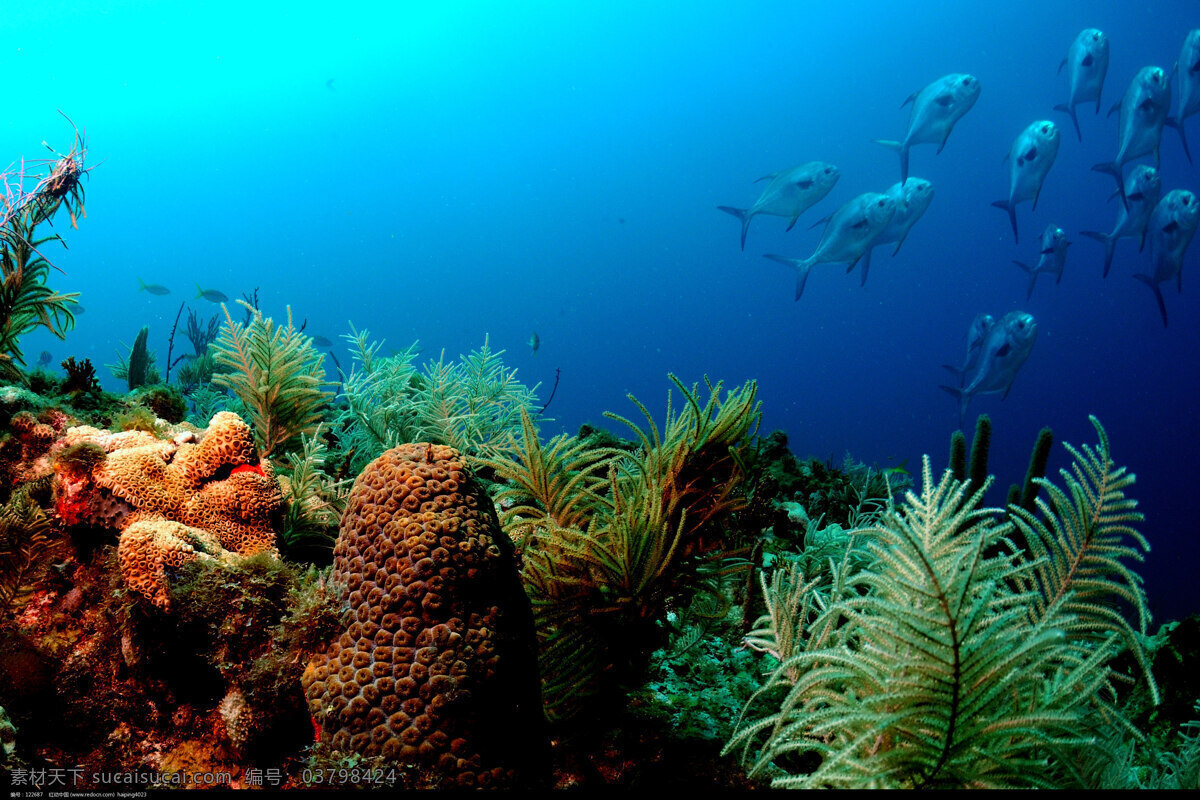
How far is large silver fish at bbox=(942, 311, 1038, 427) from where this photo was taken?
958cm

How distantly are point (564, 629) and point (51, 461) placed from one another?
9.13 feet

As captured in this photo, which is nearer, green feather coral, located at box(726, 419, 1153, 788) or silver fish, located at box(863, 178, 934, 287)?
green feather coral, located at box(726, 419, 1153, 788)

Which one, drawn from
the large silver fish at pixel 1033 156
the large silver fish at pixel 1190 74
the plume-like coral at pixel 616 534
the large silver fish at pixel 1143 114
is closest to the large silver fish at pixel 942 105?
the large silver fish at pixel 1033 156

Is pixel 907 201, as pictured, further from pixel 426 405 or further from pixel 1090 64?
pixel 426 405

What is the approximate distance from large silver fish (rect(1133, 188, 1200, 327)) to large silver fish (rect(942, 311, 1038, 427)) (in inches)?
128

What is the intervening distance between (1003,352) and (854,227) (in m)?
3.31

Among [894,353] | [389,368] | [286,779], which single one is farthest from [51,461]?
[894,353]

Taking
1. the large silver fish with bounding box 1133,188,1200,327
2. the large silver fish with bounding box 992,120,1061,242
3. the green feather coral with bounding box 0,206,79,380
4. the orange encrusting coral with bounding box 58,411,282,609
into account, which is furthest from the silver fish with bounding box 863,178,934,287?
the green feather coral with bounding box 0,206,79,380

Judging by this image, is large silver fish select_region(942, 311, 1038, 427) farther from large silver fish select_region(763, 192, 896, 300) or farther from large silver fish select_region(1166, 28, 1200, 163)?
large silver fish select_region(1166, 28, 1200, 163)

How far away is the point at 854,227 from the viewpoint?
10.2m

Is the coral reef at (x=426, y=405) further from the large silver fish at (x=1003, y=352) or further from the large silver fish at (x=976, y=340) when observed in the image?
the large silver fish at (x=976, y=340)

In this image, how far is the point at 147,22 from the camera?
273 feet

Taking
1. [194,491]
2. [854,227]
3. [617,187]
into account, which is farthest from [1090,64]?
[617,187]

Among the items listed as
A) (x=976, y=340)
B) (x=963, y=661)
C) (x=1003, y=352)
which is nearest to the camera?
(x=963, y=661)
